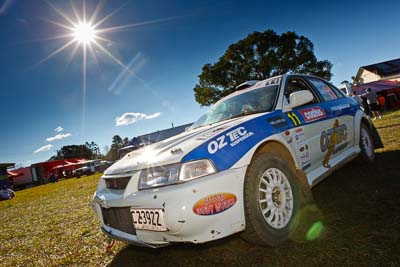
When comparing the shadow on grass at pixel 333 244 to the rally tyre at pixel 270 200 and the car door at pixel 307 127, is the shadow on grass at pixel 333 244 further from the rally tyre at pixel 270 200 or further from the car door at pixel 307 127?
the car door at pixel 307 127

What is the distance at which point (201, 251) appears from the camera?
2.19m

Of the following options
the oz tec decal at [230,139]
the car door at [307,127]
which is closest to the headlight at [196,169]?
the oz tec decal at [230,139]

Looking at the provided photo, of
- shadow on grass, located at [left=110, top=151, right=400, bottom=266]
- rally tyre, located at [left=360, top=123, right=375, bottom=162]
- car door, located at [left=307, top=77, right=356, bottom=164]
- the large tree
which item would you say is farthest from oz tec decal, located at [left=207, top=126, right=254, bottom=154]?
the large tree

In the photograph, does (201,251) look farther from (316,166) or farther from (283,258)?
(316,166)

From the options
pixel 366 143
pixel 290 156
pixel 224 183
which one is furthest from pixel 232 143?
pixel 366 143

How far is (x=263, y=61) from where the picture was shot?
973 inches

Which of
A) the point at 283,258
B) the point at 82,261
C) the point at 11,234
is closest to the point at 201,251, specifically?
the point at 283,258

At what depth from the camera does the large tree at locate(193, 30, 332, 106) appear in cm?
2461

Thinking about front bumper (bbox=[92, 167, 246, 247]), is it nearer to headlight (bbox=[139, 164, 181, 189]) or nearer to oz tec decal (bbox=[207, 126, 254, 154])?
headlight (bbox=[139, 164, 181, 189])

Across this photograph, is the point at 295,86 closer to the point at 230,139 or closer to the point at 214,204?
the point at 230,139

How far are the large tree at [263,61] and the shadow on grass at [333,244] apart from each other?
74.4ft

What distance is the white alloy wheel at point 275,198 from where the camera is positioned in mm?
1962

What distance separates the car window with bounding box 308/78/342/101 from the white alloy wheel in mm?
→ 1849

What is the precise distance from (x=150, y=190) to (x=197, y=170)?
37 cm
